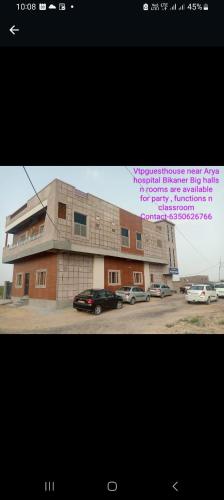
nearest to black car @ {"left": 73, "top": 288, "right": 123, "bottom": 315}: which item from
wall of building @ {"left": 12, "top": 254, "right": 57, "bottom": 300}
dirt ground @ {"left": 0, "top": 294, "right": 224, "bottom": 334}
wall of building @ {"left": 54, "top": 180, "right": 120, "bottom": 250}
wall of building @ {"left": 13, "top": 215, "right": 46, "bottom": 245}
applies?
dirt ground @ {"left": 0, "top": 294, "right": 224, "bottom": 334}

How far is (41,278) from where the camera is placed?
9.96ft

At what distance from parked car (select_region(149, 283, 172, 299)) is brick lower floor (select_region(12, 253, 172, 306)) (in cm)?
10

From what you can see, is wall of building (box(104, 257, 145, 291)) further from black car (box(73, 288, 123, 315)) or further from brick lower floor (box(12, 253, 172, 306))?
black car (box(73, 288, 123, 315))

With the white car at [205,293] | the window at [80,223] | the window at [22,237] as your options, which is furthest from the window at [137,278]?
the window at [22,237]

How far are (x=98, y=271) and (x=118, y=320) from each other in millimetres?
782

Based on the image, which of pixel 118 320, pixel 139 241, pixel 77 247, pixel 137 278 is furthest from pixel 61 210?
pixel 118 320

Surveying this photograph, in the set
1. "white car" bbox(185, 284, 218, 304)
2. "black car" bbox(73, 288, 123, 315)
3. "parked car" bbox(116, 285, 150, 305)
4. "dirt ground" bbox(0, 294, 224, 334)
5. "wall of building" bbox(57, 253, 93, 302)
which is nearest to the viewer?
"dirt ground" bbox(0, 294, 224, 334)

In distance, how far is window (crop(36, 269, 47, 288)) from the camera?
302 cm

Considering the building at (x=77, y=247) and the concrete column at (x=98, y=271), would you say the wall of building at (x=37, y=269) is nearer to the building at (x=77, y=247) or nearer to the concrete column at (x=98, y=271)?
the building at (x=77, y=247)

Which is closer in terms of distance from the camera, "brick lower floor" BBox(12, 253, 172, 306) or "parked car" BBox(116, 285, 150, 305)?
"brick lower floor" BBox(12, 253, 172, 306)

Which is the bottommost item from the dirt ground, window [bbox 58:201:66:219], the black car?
the dirt ground

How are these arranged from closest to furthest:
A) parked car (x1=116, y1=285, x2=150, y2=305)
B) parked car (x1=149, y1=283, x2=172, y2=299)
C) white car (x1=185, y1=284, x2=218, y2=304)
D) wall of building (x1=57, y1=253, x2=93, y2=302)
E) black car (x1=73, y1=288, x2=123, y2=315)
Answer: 1. black car (x1=73, y1=288, x2=123, y2=315)
2. wall of building (x1=57, y1=253, x2=93, y2=302)
3. parked car (x1=116, y1=285, x2=150, y2=305)
4. white car (x1=185, y1=284, x2=218, y2=304)
5. parked car (x1=149, y1=283, x2=172, y2=299)
